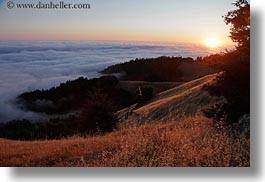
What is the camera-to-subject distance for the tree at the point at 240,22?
8.52 m

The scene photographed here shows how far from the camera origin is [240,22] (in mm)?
8508

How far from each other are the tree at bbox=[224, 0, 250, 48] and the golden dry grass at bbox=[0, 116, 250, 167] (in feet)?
2.62

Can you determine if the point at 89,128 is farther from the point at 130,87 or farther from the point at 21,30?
the point at 21,30

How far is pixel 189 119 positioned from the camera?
8.84m

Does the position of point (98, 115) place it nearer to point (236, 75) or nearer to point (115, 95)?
point (115, 95)

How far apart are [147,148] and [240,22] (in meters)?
1.39

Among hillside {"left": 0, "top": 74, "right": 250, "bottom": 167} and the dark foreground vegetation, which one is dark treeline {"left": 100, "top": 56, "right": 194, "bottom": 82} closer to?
the dark foreground vegetation

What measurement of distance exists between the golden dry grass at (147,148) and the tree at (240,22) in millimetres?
799

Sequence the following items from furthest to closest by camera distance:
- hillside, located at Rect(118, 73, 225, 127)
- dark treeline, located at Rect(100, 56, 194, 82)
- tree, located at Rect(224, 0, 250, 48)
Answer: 1. hillside, located at Rect(118, 73, 225, 127)
2. dark treeline, located at Rect(100, 56, 194, 82)
3. tree, located at Rect(224, 0, 250, 48)

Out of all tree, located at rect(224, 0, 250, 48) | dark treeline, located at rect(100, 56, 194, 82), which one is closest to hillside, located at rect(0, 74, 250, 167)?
dark treeline, located at rect(100, 56, 194, 82)

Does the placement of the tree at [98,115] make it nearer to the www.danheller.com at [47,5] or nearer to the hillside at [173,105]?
the hillside at [173,105]

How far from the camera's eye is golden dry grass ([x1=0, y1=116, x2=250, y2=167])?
8555 mm

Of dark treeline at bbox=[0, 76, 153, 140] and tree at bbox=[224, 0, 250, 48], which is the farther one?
dark treeline at bbox=[0, 76, 153, 140]

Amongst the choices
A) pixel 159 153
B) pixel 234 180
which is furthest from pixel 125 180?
pixel 234 180
